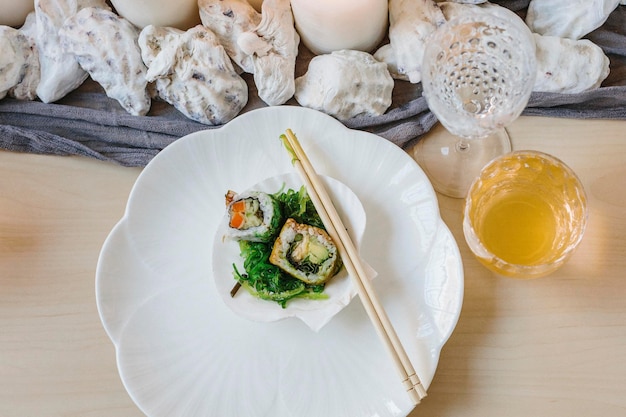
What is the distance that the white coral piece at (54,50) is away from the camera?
884mm

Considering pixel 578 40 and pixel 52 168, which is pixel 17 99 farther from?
pixel 578 40

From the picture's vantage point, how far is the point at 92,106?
93cm

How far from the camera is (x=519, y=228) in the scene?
2.70 ft

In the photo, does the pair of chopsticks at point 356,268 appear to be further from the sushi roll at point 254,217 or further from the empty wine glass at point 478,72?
the empty wine glass at point 478,72

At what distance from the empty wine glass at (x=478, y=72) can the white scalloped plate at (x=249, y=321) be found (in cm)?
9

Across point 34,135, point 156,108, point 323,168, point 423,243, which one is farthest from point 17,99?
point 423,243

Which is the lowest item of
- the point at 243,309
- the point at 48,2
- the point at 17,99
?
the point at 243,309

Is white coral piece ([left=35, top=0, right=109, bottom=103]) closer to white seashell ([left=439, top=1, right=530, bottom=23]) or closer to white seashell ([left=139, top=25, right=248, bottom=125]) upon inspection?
white seashell ([left=139, top=25, right=248, bottom=125])

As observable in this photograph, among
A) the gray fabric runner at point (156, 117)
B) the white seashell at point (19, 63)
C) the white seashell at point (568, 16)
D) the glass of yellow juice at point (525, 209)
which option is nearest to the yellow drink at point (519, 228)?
the glass of yellow juice at point (525, 209)

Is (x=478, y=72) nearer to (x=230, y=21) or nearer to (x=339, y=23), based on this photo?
(x=339, y=23)

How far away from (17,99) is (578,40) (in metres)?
0.76

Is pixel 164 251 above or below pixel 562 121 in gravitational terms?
below

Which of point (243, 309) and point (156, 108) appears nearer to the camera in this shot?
point (243, 309)

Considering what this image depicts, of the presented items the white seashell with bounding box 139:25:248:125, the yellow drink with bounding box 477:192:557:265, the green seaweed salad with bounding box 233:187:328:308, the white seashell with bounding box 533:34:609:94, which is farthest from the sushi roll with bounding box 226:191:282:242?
the white seashell with bounding box 533:34:609:94
